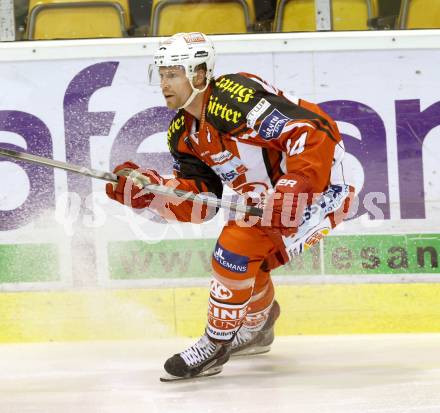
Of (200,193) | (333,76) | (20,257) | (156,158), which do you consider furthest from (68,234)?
(333,76)

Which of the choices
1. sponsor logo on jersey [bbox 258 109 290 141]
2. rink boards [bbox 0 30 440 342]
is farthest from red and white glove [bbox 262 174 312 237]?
rink boards [bbox 0 30 440 342]

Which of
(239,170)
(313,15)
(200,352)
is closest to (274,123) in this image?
(239,170)

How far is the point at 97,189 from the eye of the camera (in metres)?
4.08

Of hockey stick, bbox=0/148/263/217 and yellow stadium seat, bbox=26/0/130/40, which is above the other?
yellow stadium seat, bbox=26/0/130/40

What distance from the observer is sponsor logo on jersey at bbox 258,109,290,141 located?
121 inches

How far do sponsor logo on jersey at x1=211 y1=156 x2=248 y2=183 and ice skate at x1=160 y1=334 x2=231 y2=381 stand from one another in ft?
1.73

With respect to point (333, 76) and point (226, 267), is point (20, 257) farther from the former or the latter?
point (333, 76)

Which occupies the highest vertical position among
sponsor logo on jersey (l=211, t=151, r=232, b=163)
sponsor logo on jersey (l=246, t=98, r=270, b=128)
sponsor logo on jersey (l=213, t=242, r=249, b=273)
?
sponsor logo on jersey (l=246, t=98, r=270, b=128)

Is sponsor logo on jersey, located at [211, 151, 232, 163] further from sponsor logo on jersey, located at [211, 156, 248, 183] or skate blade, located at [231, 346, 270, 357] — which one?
skate blade, located at [231, 346, 270, 357]

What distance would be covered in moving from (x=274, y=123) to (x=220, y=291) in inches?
21.9

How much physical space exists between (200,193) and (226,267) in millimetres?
347

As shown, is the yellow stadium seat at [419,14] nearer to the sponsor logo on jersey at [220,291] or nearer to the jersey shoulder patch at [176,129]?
the jersey shoulder patch at [176,129]

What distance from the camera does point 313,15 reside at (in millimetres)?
4172

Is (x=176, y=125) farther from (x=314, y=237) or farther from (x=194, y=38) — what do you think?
(x=314, y=237)
